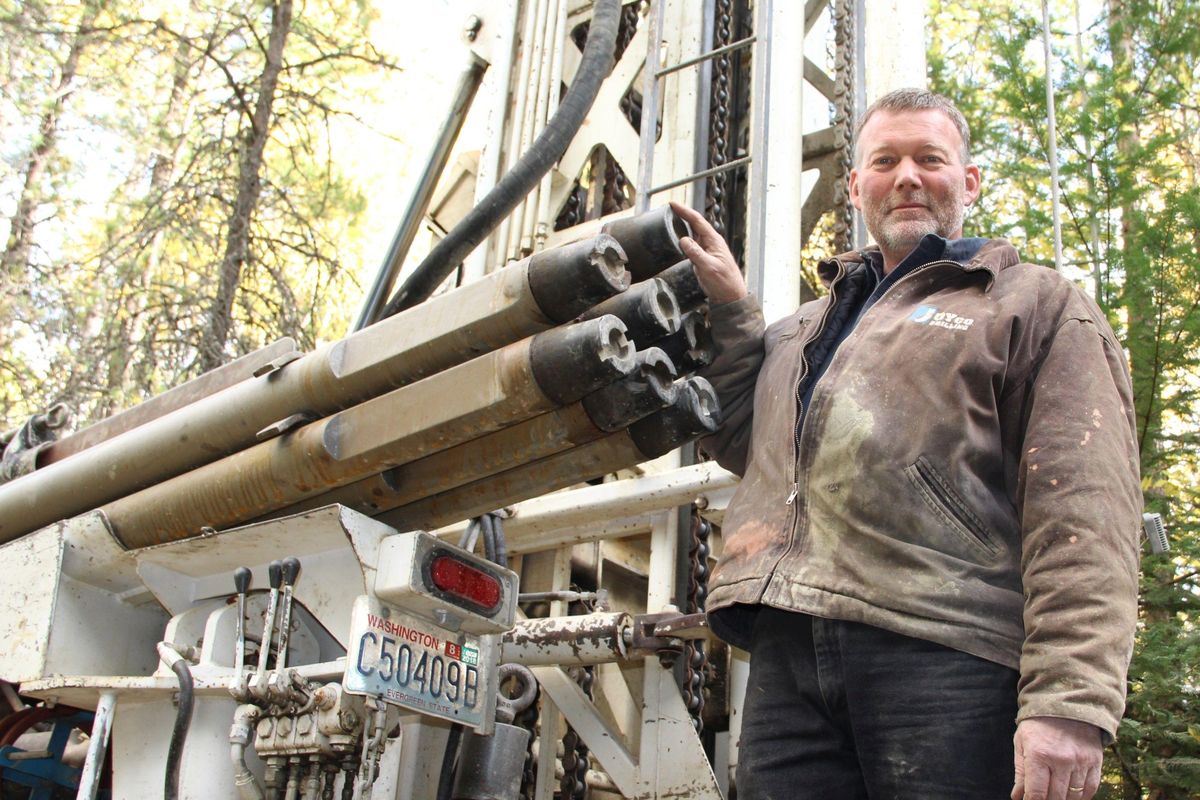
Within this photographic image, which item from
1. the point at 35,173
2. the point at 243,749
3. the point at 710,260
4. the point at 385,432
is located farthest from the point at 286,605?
the point at 35,173

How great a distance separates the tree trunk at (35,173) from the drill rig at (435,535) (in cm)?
550

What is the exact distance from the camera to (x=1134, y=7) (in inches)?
303

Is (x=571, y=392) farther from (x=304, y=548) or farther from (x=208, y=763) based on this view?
(x=208, y=763)

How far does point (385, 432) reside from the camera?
2.80 metres

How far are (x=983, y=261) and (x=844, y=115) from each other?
8.44 ft

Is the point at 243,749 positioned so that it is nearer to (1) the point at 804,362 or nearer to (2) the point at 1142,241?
(1) the point at 804,362

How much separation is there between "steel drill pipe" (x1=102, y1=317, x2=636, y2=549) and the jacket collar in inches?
20.9

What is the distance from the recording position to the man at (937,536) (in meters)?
1.98

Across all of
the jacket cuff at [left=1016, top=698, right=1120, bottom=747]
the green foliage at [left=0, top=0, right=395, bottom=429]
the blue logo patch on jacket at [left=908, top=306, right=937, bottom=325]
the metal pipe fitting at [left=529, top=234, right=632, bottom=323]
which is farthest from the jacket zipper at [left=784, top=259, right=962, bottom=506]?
the green foliage at [left=0, top=0, right=395, bottom=429]

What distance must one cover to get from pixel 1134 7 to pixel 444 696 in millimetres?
6827

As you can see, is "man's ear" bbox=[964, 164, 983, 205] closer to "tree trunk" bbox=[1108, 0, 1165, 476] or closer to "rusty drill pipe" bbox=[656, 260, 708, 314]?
"rusty drill pipe" bbox=[656, 260, 708, 314]

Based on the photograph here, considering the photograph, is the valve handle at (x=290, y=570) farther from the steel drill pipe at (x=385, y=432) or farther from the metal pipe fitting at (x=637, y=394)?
the metal pipe fitting at (x=637, y=394)

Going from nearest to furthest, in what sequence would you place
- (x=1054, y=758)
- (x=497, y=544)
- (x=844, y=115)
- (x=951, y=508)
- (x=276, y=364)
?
(x=1054, y=758) → (x=951, y=508) → (x=276, y=364) → (x=497, y=544) → (x=844, y=115)

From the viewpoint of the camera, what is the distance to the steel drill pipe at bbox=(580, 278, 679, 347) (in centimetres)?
262
